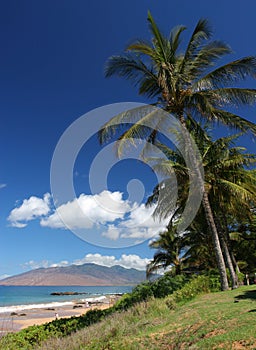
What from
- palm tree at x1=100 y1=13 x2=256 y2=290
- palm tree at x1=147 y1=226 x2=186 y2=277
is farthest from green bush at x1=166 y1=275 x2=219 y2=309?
palm tree at x1=147 y1=226 x2=186 y2=277

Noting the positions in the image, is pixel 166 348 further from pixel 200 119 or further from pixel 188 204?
pixel 188 204

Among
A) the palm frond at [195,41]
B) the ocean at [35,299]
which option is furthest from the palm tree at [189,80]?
the ocean at [35,299]

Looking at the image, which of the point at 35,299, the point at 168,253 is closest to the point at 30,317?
the point at 168,253

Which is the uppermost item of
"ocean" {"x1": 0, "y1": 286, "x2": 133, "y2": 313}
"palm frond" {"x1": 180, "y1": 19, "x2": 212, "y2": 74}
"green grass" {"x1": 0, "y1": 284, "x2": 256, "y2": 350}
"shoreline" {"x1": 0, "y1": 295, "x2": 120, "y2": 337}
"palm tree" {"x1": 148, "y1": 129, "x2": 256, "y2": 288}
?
"palm frond" {"x1": 180, "y1": 19, "x2": 212, "y2": 74}

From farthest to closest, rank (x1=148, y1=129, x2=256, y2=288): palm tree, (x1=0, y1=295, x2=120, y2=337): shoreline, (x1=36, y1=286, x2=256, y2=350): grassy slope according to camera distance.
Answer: (x1=0, y1=295, x2=120, y2=337): shoreline → (x1=148, y1=129, x2=256, y2=288): palm tree → (x1=36, y1=286, x2=256, y2=350): grassy slope

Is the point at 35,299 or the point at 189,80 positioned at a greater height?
the point at 189,80

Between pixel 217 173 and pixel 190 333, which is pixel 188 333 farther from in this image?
pixel 217 173

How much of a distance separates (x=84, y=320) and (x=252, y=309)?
22.5 ft

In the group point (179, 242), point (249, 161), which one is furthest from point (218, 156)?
point (179, 242)

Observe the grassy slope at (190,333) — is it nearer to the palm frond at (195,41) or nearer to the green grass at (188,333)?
the green grass at (188,333)

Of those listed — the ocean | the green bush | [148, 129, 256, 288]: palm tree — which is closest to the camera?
the green bush

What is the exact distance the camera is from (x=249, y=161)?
52.5ft

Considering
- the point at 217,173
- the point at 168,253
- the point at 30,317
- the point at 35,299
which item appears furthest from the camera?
the point at 35,299

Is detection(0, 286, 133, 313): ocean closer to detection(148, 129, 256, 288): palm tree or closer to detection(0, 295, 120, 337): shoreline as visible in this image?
detection(0, 295, 120, 337): shoreline
